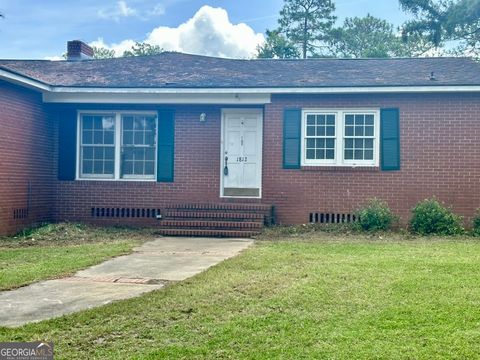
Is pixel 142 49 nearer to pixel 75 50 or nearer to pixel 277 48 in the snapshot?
pixel 277 48

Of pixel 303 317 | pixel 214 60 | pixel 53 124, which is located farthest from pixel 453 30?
pixel 303 317

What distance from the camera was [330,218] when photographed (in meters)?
11.9

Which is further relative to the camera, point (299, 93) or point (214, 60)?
point (214, 60)

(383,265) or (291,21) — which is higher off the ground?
(291,21)

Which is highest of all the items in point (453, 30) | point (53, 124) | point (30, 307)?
point (453, 30)

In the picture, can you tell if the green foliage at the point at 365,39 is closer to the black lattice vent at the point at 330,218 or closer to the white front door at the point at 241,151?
the white front door at the point at 241,151

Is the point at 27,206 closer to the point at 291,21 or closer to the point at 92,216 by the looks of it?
the point at 92,216

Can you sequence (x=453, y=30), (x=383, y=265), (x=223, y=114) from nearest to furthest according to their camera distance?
1. (x=383, y=265)
2. (x=223, y=114)
3. (x=453, y=30)

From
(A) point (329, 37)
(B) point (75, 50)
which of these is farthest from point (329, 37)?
(B) point (75, 50)

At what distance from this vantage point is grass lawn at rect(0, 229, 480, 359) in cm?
372

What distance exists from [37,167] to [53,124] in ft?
4.26

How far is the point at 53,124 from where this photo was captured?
500 inches

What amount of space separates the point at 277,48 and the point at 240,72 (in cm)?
2058

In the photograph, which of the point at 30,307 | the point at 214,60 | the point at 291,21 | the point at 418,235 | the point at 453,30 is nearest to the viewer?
the point at 30,307
